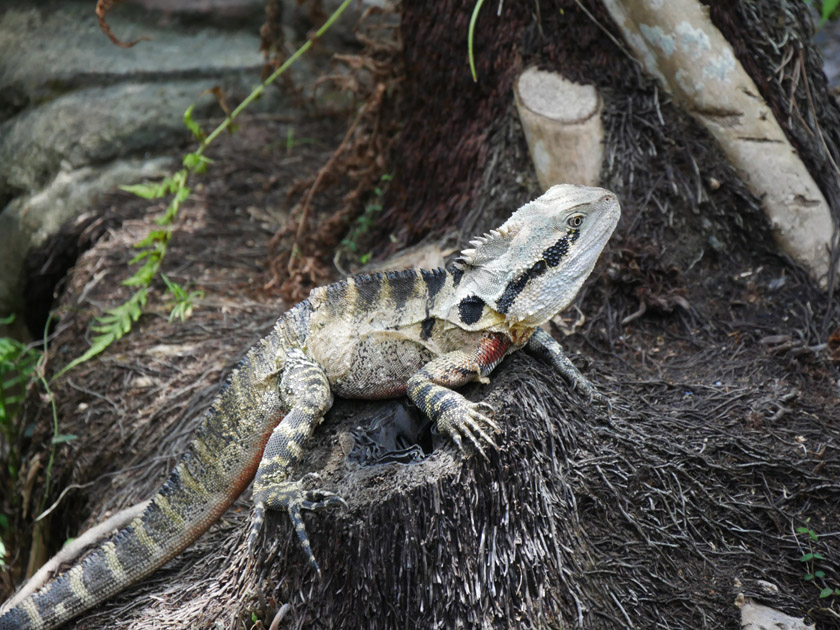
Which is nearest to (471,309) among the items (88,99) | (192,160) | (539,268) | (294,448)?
(539,268)

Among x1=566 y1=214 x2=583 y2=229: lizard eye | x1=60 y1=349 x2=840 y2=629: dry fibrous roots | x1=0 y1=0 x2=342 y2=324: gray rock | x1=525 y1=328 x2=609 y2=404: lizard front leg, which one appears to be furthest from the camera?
x1=0 y1=0 x2=342 y2=324: gray rock

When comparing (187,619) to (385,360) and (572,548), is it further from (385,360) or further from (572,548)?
(572,548)

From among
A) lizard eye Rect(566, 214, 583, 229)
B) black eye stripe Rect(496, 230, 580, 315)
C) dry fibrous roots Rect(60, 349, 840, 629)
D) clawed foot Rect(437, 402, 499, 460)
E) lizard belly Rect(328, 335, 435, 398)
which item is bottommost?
dry fibrous roots Rect(60, 349, 840, 629)

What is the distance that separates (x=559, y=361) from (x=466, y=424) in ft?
3.26

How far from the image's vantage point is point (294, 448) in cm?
362

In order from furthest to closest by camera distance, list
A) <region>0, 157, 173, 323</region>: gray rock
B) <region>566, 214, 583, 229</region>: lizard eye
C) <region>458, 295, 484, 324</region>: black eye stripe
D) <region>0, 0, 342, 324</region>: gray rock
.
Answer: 1. <region>0, 0, 342, 324</region>: gray rock
2. <region>0, 157, 173, 323</region>: gray rock
3. <region>458, 295, 484, 324</region>: black eye stripe
4. <region>566, 214, 583, 229</region>: lizard eye

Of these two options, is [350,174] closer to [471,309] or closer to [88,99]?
[471,309]

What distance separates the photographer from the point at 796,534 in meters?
3.79

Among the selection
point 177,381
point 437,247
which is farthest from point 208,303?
point 437,247

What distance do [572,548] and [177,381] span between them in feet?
10.8

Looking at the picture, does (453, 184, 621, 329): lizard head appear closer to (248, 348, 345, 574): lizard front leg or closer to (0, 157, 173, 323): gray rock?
(248, 348, 345, 574): lizard front leg

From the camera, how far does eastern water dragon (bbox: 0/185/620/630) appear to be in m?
3.80

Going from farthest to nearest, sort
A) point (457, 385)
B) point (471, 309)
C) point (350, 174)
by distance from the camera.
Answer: point (350, 174)
point (471, 309)
point (457, 385)

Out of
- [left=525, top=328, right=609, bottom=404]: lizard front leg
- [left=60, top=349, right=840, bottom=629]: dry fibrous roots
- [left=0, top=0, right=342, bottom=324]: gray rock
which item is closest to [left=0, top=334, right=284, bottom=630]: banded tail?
[left=60, top=349, right=840, bottom=629]: dry fibrous roots
